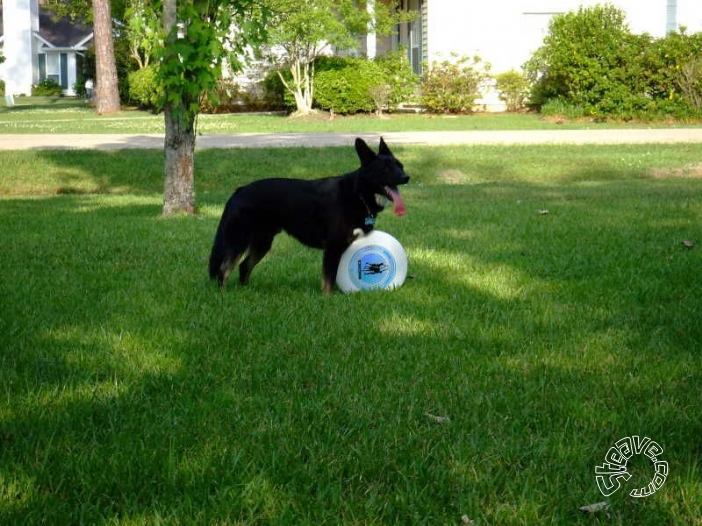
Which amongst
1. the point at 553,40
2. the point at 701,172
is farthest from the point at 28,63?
the point at 701,172

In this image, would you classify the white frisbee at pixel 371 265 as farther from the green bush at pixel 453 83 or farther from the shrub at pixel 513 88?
the shrub at pixel 513 88

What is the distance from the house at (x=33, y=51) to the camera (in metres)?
62.0

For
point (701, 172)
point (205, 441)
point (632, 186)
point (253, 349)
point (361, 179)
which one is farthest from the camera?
point (701, 172)

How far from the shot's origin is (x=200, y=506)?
2830 mm

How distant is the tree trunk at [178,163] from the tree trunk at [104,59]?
22968 millimetres

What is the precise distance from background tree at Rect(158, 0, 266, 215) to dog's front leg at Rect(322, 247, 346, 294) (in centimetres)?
397

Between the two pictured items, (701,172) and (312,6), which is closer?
(701,172)

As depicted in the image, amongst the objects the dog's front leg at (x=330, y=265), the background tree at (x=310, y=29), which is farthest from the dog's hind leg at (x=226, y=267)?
the background tree at (x=310, y=29)


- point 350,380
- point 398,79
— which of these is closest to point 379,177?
point 350,380

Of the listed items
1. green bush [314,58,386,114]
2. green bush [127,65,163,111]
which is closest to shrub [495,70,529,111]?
green bush [314,58,386,114]

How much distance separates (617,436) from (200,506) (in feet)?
5.08

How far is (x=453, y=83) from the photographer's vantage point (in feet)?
90.4

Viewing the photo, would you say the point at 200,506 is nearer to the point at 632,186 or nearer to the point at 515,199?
the point at 515,199

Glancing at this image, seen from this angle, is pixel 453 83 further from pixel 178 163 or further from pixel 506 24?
pixel 178 163
